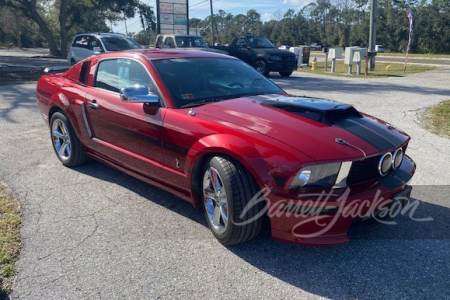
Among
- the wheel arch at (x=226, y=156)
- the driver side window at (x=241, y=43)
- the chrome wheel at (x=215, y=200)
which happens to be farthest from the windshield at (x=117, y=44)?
the chrome wheel at (x=215, y=200)

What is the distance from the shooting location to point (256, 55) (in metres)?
17.1

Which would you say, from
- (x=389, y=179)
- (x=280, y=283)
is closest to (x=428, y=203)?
(x=389, y=179)

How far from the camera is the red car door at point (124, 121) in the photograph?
3773mm

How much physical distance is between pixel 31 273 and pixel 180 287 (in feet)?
3.61

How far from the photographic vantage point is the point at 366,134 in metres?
3.20

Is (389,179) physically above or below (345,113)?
below

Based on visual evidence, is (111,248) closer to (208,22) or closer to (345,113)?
(345,113)

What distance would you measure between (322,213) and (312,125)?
774mm

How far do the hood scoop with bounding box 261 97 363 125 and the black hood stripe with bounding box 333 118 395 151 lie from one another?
79 mm

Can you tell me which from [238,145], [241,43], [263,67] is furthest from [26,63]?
[238,145]

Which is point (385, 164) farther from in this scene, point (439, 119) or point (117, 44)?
point (117, 44)

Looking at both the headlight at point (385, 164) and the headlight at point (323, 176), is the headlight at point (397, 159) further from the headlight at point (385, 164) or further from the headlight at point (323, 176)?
the headlight at point (323, 176)

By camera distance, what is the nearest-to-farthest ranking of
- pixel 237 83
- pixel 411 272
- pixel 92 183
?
pixel 411 272
pixel 237 83
pixel 92 183

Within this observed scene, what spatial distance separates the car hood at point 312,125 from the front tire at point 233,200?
356 millimetres
